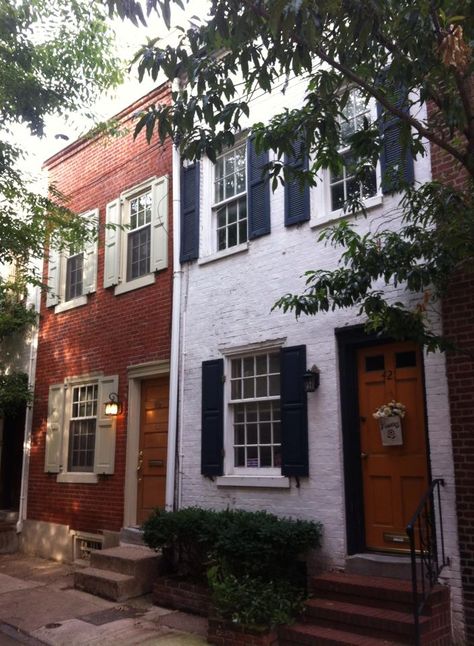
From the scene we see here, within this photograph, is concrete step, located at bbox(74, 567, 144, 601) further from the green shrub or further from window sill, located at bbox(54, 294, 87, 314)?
window sill, located at bbox(54, 294, 87, 314)

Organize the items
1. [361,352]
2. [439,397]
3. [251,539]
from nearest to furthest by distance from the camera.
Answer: [439,397], [251,539], [361,352]

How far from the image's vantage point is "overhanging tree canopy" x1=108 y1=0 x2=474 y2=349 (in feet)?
14.8

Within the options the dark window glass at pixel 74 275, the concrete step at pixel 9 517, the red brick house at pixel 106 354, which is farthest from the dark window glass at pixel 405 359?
the concrete step at pixel 9 517

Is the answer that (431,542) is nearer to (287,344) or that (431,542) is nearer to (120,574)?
(287,344)

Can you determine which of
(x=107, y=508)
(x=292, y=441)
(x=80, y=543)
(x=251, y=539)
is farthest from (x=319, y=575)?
(x=80, y=543)

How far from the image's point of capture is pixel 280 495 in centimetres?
752

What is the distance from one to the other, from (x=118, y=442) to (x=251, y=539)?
3.96m

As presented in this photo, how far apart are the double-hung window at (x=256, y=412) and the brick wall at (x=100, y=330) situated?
62.8 inches

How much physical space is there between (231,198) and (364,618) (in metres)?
5.68

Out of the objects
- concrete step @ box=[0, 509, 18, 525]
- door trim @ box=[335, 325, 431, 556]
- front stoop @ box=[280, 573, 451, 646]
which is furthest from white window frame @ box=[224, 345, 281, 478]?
concrete step @ box=[0, 509, 18, 525]

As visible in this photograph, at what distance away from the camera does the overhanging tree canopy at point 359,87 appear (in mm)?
4504

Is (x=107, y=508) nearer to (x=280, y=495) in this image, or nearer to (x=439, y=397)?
(x=280, y=495)

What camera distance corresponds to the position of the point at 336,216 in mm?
7500

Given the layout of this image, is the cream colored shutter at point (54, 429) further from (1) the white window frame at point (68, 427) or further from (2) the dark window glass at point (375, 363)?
(2) the dark window glass at point (375, 363)
